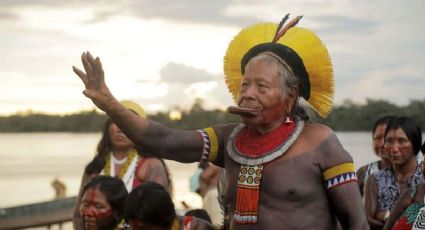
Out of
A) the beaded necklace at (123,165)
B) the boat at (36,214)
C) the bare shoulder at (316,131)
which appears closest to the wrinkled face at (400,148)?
the beaded necklace at (123,165)

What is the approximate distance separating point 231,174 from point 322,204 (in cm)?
42

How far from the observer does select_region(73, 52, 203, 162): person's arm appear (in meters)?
3.51

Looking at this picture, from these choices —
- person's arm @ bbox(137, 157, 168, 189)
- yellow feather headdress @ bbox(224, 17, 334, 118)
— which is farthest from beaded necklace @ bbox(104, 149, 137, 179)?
yellow feather headdress @ bbox(224, 17, 334, 118)

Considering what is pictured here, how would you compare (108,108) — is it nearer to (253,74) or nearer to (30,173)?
(253,74)

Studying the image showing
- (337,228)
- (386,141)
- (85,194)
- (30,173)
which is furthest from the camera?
(30,173)

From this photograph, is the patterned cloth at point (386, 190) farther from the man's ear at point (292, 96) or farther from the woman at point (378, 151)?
the man's ear at point (292, 96)

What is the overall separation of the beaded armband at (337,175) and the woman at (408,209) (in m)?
1.60

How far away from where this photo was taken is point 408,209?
17.3ft

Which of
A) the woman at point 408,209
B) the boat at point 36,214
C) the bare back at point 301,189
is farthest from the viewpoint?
the boat at point 36,214

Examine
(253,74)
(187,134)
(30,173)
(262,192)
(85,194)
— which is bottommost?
(30,173)

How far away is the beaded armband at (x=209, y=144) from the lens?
153 inches

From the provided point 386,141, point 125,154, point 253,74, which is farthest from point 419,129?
point 253,74

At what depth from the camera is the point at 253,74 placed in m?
3.76

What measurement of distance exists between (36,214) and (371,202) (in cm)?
428
